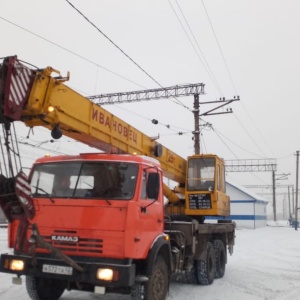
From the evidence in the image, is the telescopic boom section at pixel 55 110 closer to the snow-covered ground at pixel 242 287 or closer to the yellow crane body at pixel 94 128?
the yellow crane body at pixel 94 128

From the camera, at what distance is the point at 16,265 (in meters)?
6.16

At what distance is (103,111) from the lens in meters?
7.51

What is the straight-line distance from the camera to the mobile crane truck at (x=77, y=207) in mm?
5738

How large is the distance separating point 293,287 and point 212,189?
3054mm

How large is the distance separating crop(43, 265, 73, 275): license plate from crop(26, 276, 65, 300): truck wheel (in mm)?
1159

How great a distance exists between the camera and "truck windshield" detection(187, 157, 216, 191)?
1104 centimetres

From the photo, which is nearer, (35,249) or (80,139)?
(35,249)

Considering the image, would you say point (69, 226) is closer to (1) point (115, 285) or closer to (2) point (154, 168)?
(1) point (115, 285)

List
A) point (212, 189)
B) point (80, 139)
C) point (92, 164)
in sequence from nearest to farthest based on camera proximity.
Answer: point (92, 164)
point (80, 139)
point (212, 189)

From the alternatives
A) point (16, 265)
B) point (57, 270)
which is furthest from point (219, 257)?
point (16, 265)

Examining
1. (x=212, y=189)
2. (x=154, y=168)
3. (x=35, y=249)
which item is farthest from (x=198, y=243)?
(x=35, y=249)

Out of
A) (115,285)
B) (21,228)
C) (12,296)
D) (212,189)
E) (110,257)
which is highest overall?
(212,189)

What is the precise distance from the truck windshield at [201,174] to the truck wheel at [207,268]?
5.48ft

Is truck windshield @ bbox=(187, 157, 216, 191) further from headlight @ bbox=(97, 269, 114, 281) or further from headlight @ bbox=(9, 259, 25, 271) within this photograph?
headlight @ bbox=(9, 259, 25, 271)
